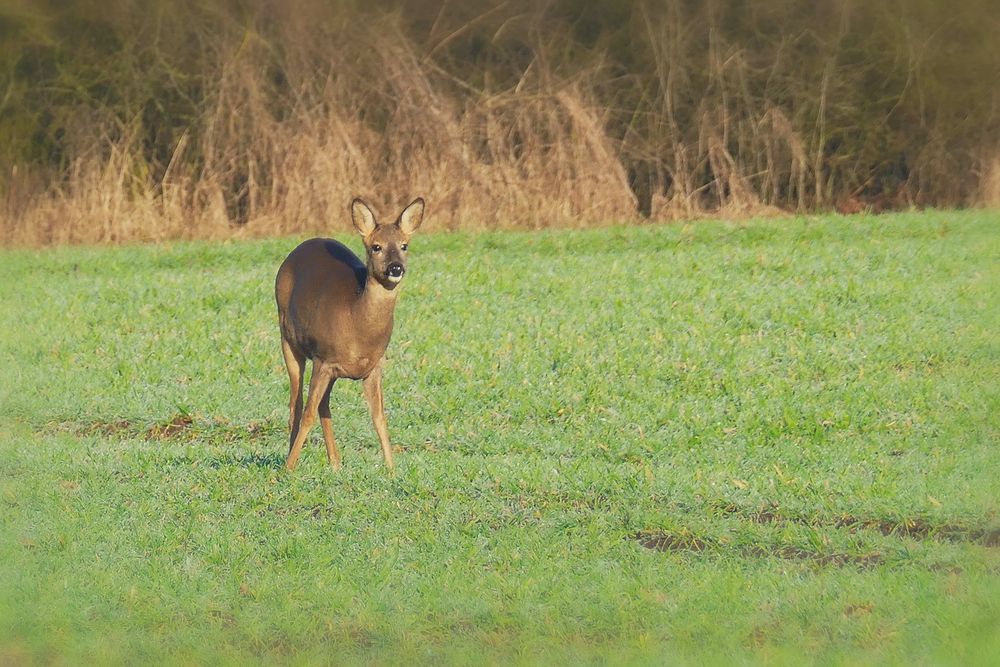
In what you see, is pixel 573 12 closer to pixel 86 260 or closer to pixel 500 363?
pixel 86 260

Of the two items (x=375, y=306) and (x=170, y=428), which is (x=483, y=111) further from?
(x=375, y=306)

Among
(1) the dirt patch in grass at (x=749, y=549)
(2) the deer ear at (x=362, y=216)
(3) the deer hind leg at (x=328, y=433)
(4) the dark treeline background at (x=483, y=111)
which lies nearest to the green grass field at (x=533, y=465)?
(1) the dirt patch in grass at (x=749, y=549)

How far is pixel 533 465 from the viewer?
850 cm

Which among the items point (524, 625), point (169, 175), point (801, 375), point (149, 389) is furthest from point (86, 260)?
point (524, 625)

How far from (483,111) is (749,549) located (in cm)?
1209

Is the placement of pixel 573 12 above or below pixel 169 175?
above

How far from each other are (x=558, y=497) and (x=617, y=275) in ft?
21.9

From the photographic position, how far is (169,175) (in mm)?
18547

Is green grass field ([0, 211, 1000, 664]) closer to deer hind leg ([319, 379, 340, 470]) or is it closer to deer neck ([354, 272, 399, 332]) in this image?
deer hind leg ([319, 379, 340, 470])

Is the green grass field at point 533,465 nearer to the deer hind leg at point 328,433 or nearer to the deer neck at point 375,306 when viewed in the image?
the deer hind leg at point 328,433

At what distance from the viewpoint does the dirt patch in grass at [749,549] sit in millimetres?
6824

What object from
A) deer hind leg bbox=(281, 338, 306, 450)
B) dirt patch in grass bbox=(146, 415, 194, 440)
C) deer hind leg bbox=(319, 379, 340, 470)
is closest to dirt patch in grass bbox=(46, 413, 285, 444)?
dirt patch in grass bbox=(146, 415, 194, 440)

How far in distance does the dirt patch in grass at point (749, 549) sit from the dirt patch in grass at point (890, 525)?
1.31 ft

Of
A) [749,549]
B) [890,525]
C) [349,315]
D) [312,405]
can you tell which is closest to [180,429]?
[312,405]
